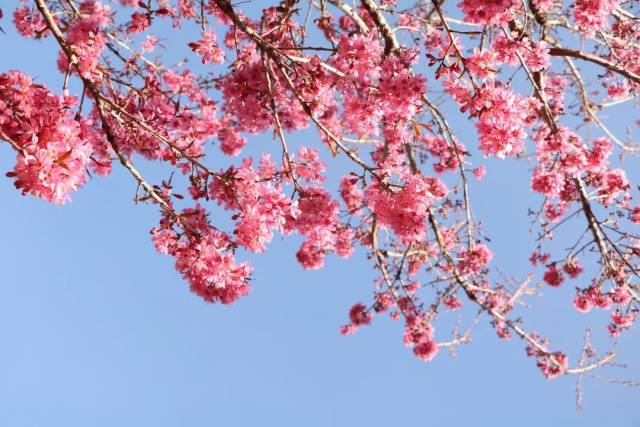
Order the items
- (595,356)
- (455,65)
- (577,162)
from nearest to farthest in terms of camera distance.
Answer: (455,65) < (577,162) < (595,356)

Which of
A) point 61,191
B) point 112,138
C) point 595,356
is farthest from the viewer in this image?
point 595,356

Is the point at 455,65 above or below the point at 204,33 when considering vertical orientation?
below

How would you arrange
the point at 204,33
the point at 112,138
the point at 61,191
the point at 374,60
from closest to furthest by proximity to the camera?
the point at 61,191 → the point at 112,138 → the point at 374,60 → the point at 204,33

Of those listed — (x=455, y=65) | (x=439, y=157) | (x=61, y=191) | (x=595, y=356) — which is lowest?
(x=61, y=191)

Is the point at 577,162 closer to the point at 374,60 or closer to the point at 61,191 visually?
the point at 374,60

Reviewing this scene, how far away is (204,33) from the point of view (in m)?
4.00

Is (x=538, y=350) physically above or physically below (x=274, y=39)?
below

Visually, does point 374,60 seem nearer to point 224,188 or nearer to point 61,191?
point 224,188

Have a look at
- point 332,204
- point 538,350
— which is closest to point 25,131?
point 332,204

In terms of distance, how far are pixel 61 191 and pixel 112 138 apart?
692 mm

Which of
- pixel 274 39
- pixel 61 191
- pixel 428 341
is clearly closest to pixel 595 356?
pixel 428 341

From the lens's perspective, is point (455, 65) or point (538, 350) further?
point (538, 350)

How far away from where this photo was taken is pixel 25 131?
2.08 metres

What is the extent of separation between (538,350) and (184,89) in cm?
559
